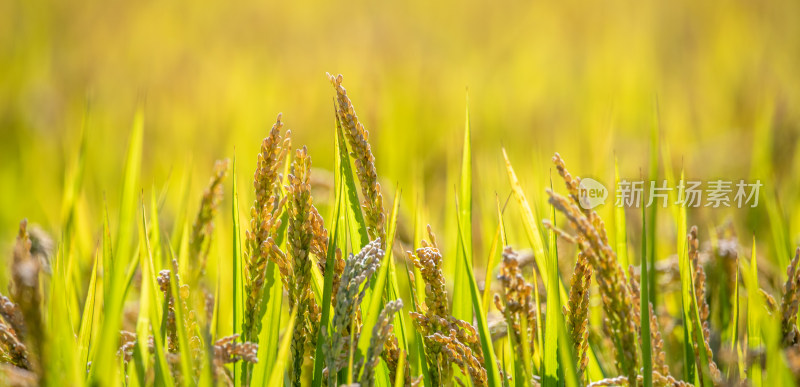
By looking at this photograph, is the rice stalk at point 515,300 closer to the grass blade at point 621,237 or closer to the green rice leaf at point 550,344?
the green rice leaf at point 550,344

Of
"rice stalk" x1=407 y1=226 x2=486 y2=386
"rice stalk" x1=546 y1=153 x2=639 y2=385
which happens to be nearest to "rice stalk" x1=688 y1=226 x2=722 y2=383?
"rice stalk" x1=546 y1=153 x2=639 y2=385

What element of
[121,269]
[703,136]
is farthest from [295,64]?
[121,269]

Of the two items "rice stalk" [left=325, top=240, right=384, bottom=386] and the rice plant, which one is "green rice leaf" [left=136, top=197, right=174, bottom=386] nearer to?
the rice plant

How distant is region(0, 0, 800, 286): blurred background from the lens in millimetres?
1764

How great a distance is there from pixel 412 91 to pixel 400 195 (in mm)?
1917

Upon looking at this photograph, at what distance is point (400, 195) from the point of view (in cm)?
73

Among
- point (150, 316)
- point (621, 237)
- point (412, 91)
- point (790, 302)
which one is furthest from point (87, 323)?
point (412, 91)

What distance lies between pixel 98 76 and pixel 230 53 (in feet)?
2.33

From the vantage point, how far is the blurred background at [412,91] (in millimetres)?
1764

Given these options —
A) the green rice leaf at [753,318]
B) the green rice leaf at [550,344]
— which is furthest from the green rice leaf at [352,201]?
the green rice leaf at [753,318]

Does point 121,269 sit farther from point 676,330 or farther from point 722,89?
point 722,89

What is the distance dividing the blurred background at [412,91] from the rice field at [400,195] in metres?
0.02

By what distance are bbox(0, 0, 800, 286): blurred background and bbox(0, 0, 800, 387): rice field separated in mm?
18

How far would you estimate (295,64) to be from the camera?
3.28 meters
